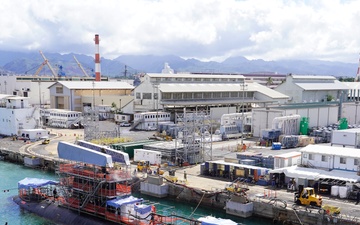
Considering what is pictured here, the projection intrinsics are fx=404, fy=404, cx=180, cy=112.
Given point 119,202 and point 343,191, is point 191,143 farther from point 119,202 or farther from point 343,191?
point 119,202

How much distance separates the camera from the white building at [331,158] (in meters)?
31.5

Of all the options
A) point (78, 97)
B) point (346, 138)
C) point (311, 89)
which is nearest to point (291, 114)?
point (346, 138)

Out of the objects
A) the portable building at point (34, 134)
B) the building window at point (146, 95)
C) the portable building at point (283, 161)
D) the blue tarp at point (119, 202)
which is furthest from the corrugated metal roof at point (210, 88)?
the blue tarp at point (119, 202)

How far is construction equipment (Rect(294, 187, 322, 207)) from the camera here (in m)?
26.0

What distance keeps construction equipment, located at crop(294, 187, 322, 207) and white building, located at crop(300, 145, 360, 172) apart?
657cm

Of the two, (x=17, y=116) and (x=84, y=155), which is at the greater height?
(x=17, y=116)

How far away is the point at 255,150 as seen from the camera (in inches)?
1790

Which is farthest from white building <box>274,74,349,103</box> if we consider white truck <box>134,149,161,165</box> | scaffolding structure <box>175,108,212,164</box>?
white truck <box>134,149,161,165</box>

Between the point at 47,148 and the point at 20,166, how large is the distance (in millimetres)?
5233

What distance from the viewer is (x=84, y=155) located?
2602 cm

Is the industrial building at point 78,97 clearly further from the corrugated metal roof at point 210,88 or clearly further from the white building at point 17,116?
the white building at point 17,116

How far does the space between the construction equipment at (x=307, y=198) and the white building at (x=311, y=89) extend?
181 ft

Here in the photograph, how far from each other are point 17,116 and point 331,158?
138 ft

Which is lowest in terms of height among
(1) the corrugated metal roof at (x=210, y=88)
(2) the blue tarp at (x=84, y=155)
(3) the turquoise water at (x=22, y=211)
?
(3) the turquoise water at (x=22, y=211)
